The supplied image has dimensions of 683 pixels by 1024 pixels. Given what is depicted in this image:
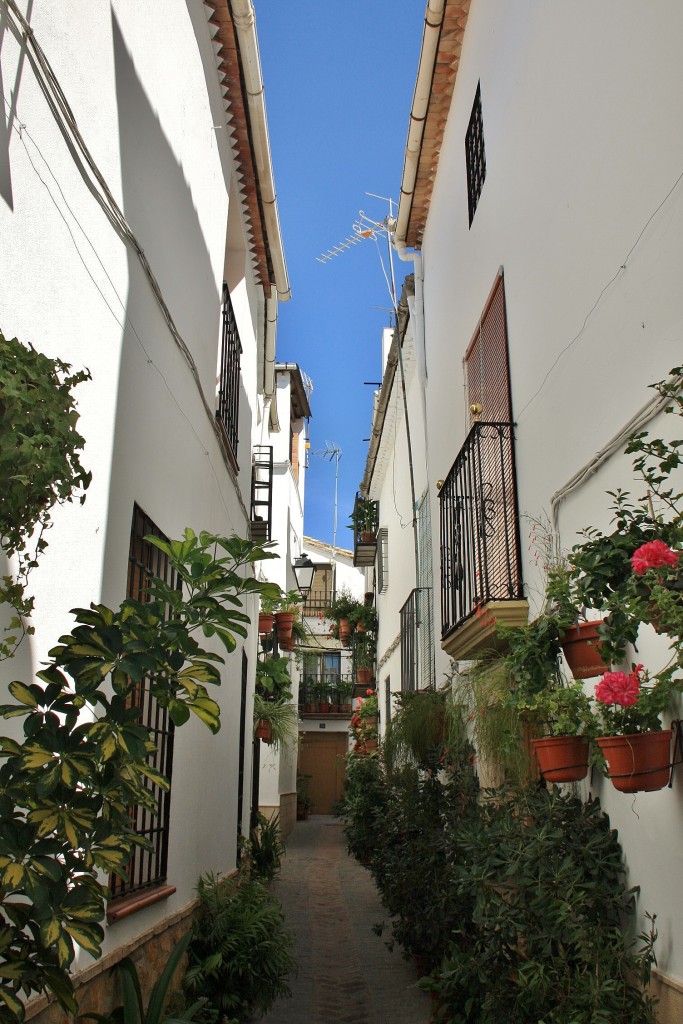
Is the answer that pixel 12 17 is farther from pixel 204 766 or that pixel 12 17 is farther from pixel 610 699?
pixel 204 766

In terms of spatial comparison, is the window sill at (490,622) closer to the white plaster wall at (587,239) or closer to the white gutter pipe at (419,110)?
the white plaster wall at (587,239)

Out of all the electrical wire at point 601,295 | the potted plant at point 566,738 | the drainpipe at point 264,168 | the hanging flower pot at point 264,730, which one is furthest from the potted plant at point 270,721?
the potted plant at point 566,738

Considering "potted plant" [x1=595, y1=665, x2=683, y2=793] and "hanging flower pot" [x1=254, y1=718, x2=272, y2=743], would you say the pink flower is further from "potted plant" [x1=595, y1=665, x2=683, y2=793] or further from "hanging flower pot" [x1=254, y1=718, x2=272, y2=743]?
"hanging flower pot" [x1=254, y1=718, x2=272, y2=743]

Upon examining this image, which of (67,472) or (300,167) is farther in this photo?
(300,167)

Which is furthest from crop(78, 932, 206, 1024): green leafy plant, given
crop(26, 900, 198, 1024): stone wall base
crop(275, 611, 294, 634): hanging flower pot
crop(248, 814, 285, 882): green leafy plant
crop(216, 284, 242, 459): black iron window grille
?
crop(275, 611, 294, 634): hanging flower pot

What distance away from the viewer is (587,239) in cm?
474

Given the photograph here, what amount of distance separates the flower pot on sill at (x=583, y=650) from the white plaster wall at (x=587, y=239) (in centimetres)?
25

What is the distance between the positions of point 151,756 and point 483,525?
2.53 metres

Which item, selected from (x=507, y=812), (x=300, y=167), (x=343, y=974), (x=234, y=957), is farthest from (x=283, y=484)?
(x=507, y=812)

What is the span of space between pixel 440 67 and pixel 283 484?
11237 millimetres

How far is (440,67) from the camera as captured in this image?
896 centimetres

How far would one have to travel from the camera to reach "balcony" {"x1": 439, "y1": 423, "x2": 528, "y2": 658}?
584 cm

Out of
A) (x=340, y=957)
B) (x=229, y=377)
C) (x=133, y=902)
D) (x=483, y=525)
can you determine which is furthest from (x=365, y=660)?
(x=133, y=902)

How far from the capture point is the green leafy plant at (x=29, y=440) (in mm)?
2473
